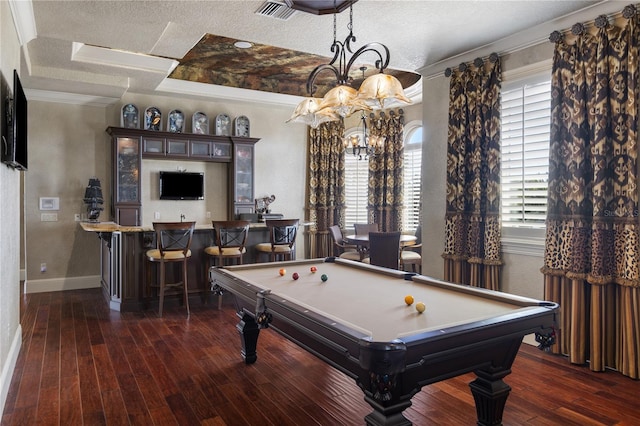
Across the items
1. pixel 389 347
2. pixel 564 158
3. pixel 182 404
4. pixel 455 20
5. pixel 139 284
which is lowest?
pixel 182 404

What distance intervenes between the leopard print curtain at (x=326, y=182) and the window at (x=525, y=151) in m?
4.58

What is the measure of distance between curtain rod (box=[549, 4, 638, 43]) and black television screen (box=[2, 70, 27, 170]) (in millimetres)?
4274

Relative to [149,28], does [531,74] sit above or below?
below

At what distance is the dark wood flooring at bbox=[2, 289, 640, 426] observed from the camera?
2764mm

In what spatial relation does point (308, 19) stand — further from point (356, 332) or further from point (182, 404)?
point (182, 404)

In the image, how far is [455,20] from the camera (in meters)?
3.85

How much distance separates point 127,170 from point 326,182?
363 cm

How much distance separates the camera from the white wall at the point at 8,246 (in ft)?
9.60

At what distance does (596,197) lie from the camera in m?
3.48

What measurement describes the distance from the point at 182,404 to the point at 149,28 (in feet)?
10.9

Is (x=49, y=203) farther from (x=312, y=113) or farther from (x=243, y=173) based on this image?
(x=312, y=113)

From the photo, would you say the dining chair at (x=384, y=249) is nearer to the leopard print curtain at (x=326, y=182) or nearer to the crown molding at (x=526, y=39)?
the crown molding at (x=526, y=39)

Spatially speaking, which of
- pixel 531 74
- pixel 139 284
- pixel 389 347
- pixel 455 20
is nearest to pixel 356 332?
pixel 389 347

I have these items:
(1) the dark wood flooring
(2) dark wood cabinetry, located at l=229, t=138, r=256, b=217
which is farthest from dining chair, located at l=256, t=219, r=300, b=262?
(2) dark wood cabinetry, located at l=229, t=138, r=256, b=217
